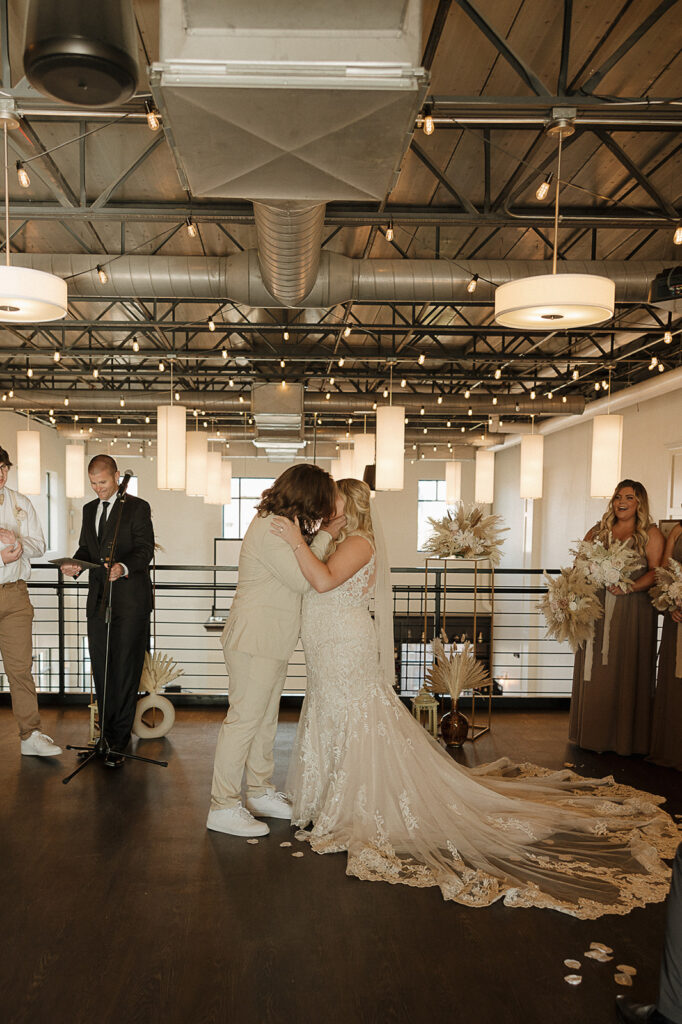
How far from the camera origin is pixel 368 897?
3.22 m

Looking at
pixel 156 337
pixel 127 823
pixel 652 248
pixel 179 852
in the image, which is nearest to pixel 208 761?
pixel 127 823

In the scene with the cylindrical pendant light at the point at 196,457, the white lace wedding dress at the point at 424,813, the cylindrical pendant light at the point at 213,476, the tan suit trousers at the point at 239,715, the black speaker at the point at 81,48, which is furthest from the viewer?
the cylindrical pendant light at the point at 213,476

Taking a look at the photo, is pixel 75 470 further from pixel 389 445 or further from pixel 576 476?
pixel 576 476

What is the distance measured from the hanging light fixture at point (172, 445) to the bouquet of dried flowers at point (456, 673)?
4.71 m

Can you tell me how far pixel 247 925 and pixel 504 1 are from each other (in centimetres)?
485

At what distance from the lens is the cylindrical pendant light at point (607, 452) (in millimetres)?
8438

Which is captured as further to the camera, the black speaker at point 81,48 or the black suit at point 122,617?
the black suit at point 122,617

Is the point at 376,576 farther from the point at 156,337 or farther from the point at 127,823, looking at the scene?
the point at 156,337

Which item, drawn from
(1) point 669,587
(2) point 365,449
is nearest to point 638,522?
(1) point 669,587

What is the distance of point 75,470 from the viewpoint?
13570mm

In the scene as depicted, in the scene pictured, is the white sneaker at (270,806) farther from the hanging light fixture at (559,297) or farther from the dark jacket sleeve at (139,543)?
the hanging light fixture at (559,297)

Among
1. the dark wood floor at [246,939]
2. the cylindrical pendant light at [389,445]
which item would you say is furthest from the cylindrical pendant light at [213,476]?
the dark wood floor at [246,939]

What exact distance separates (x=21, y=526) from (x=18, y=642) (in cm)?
72

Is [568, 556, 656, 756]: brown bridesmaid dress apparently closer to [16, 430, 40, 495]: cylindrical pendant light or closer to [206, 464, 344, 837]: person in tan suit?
[206, 464, 344, 837]: person in tan suit
